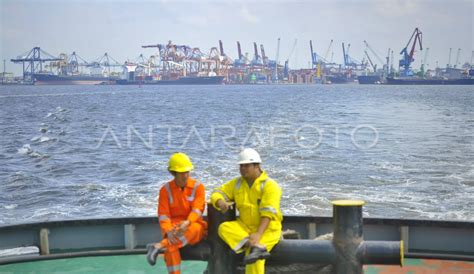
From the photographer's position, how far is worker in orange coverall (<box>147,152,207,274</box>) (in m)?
5.77

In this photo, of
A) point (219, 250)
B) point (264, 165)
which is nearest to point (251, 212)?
point (219, 250)

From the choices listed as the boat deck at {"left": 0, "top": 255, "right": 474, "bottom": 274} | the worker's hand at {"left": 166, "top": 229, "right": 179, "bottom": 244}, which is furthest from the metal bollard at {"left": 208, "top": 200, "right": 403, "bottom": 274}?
the boat deck at {"left": 0, "top": 255, "right": 474, "bottom": 274}

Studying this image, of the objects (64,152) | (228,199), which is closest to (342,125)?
(64,152)

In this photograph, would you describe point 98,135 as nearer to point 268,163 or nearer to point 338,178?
point 268,163

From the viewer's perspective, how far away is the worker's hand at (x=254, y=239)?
550 centimetres

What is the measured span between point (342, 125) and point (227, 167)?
26.9 metres

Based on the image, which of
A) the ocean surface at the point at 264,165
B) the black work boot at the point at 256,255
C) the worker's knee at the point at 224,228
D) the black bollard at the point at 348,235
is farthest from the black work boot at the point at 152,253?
the ocean surface at the point at 264,165

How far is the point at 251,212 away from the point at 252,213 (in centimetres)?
Answer: 1

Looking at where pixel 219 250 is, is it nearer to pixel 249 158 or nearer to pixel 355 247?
pixel 249 158

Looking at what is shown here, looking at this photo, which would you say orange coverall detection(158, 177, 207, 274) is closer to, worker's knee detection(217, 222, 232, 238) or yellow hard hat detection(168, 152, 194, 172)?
yellow hard hat detection(168, 152, 194, 172)

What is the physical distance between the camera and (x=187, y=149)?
3447 centimetres

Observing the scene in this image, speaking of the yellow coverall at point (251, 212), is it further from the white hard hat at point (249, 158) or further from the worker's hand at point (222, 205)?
the white hard hat at point (249, 158)

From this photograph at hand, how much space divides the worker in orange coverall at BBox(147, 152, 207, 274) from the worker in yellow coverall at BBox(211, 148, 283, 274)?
0.98 ft

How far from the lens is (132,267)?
28.1 ft
